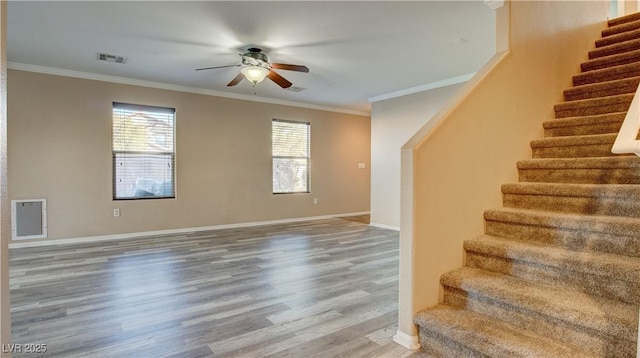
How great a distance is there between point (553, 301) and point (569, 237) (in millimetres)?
533

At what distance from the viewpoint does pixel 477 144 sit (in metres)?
2.36

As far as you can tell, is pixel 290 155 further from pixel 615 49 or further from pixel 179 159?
pixel 615 49

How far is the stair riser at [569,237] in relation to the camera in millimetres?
1821

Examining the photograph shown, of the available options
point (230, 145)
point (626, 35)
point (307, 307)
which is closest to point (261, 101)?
point (230, 145)

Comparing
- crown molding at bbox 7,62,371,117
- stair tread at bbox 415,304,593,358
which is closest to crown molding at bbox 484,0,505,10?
stair tread at bbox 415,304,593,358

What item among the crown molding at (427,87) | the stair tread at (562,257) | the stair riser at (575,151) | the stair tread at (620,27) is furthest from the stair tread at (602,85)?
the crown molding at (427,87)

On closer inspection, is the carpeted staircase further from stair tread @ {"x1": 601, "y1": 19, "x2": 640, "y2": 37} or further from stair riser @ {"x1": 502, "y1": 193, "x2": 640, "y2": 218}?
stair tread @ {"x1": 601, "y1": 19, "x2": 640, "y2": 37}

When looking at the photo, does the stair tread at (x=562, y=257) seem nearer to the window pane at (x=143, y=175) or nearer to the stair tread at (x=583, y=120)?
the stair tread at (x=583, y=120)

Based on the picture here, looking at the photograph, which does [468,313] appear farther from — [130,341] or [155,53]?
[155,53]

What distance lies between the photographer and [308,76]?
5.39 m

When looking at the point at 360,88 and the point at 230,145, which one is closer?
the point at 360,88

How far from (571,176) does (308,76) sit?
390cm

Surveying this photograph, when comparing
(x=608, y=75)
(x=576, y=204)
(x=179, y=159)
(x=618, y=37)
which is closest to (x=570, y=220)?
(x=576, y=204)

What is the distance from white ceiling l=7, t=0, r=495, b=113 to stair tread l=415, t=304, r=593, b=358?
8.64 ft
